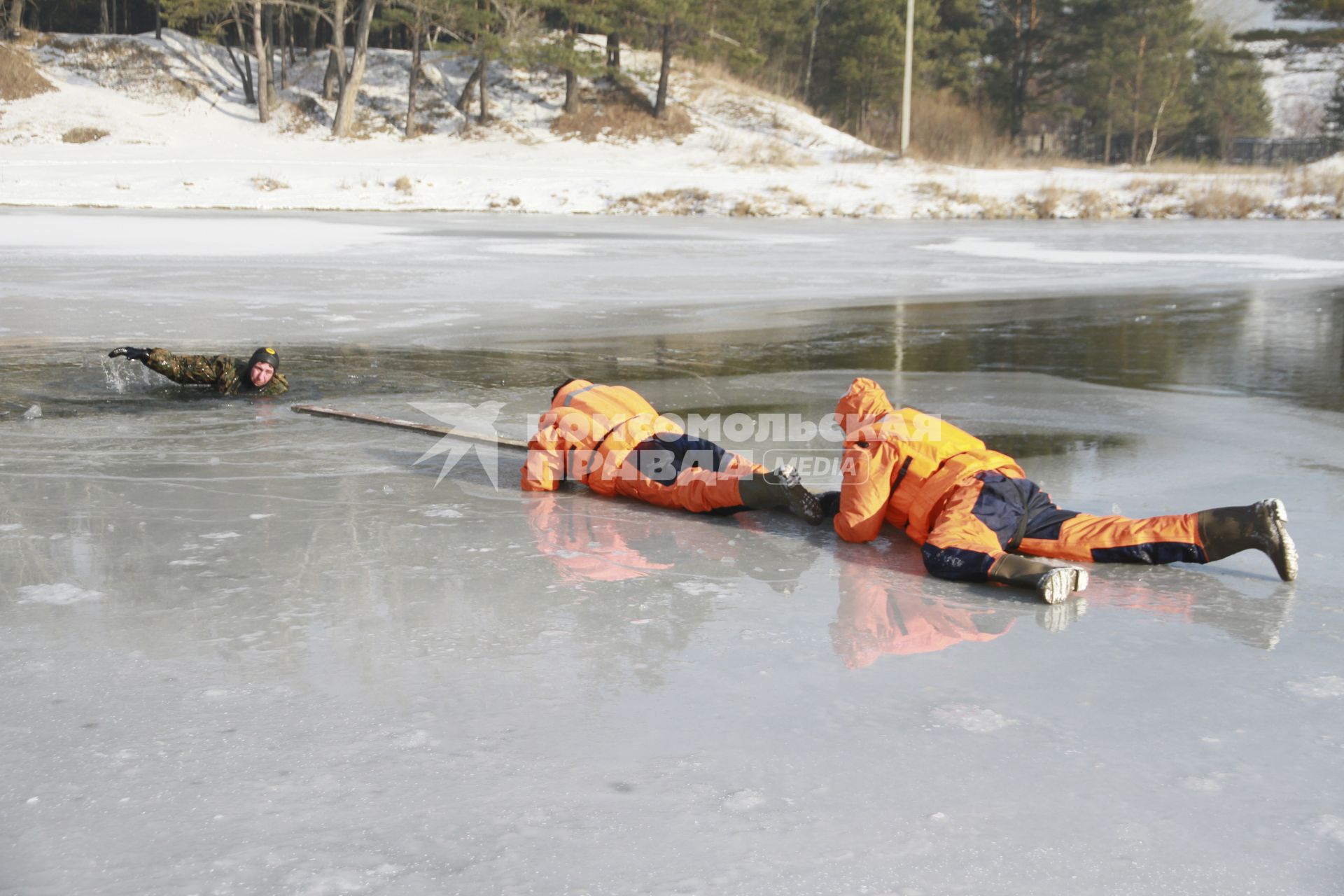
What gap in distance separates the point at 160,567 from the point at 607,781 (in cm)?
184

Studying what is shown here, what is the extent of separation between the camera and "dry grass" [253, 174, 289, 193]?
896 inches

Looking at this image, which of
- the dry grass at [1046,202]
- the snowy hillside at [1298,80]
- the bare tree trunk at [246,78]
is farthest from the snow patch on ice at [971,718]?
the snowy hillside at [1298,80]

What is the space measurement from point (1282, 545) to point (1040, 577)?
2.28 feet

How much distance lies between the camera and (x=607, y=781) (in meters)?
2.17

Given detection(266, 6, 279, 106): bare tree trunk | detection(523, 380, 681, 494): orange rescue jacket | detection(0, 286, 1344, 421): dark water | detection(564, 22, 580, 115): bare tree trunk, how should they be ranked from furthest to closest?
detection(564, 22, 580, 115): bare tree trunk → detection(266, 6, 279, 106): bare tree trunk → detection(0, 286, 1344, 421): dark water → detection(523, 380, 681, 494): orange rescue jacket

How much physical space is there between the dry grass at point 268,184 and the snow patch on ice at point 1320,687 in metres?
22.3

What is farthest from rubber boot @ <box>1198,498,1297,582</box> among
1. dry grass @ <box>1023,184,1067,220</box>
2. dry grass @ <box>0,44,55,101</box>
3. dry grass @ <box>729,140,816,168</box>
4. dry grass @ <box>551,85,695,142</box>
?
dry grass @ <box>0,44,55,101</box>

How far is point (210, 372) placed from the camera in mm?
6266

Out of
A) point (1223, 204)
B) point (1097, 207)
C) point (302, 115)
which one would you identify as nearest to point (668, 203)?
point (1097, 207)

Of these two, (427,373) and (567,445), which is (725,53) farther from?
(567,445)

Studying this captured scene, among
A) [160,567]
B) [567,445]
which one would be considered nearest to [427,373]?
[567,445]

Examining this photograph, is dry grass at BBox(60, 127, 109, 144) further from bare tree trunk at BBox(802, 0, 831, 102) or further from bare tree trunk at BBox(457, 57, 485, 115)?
bare tree trunk at BBox(802, 0, 831, 102)

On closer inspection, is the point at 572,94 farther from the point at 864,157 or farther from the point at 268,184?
the point at 268,184

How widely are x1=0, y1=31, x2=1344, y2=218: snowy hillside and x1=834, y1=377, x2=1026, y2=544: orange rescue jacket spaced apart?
19305 mm
